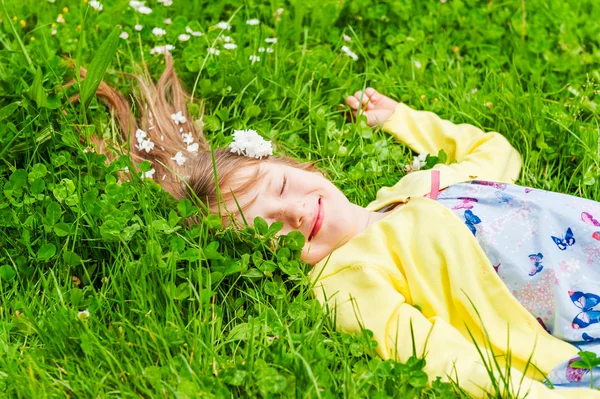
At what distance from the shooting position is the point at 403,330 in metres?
2.34

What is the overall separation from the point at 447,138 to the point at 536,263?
0.89m

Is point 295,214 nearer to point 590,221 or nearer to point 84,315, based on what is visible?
point 84,315

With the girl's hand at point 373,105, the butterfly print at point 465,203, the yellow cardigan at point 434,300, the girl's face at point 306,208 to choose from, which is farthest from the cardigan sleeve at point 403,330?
the girl's hand at point 373,105

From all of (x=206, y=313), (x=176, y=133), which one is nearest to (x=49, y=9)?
(x=176, y=133)

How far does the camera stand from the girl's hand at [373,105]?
341 centimetres

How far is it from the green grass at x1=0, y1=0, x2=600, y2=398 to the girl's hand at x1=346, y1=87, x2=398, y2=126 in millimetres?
77

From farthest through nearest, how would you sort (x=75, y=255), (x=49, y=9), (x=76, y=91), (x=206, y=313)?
(x=49, y=9) → (x=76, y=91) → (x=75, y=255) → (x=206, y=313)

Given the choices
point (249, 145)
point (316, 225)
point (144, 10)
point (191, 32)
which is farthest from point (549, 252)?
point (144, 10)

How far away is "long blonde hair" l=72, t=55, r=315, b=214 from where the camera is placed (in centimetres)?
270

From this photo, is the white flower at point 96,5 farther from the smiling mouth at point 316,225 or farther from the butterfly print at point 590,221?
the butterfly print at point 590,221

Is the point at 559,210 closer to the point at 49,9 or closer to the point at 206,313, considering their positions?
the point at 206,313

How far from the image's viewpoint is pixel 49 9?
3734 millimetres

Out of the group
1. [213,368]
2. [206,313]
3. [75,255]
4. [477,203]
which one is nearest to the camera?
[213,368]

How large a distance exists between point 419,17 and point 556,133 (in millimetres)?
1084
